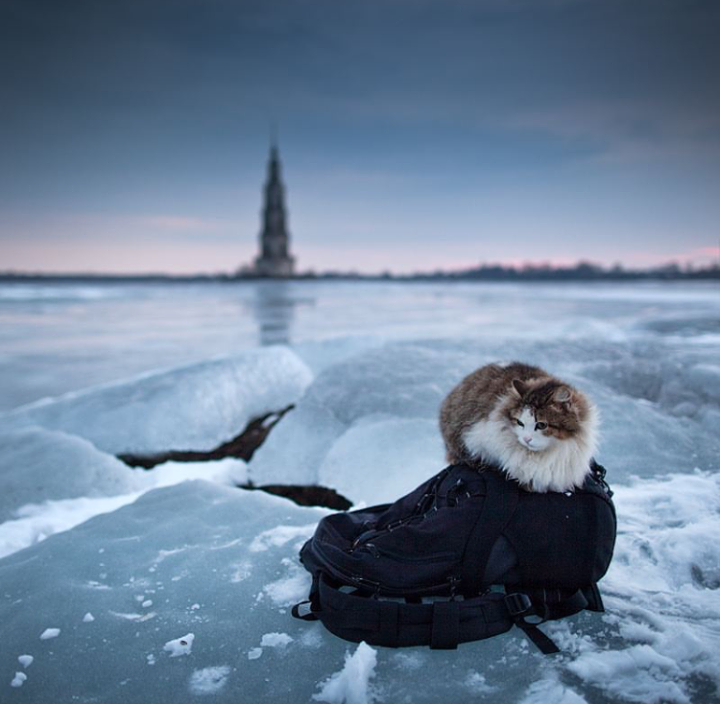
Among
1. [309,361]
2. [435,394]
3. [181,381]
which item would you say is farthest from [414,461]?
[309,361]

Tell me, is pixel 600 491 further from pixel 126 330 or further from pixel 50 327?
pixel 50 327

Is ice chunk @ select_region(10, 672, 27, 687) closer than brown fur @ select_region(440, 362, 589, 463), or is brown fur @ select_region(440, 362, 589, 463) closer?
ice chunk @ select_region(10, 672, 27, 687)

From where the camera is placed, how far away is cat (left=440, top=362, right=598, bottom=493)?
1840mm

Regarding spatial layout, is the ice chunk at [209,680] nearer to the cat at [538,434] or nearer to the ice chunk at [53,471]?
the cat at [538,434]

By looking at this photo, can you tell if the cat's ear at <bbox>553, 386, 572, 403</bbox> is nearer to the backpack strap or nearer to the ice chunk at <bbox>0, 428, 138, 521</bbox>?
the backpack strap

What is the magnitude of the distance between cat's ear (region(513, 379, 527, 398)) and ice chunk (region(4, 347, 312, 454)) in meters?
3.54

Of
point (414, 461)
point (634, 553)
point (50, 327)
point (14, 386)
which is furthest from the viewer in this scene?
point (50, 327)

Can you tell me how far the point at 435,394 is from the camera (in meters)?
4.49

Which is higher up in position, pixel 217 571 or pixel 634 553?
pixel 634 553

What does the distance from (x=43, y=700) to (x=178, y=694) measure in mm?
450

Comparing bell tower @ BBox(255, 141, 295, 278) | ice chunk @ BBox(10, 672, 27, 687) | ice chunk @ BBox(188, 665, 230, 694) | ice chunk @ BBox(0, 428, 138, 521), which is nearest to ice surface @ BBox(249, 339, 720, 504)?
ice chunk @ BBox(0, 428, 138, 521)

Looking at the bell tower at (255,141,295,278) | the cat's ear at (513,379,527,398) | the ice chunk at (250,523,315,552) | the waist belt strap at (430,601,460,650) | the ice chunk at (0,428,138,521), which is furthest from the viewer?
the bell tower at (255,141,295,278)

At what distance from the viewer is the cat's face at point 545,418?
1830 mm

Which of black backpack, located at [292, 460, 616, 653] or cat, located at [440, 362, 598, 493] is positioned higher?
cat, located at [440, 362, 598, 493]
